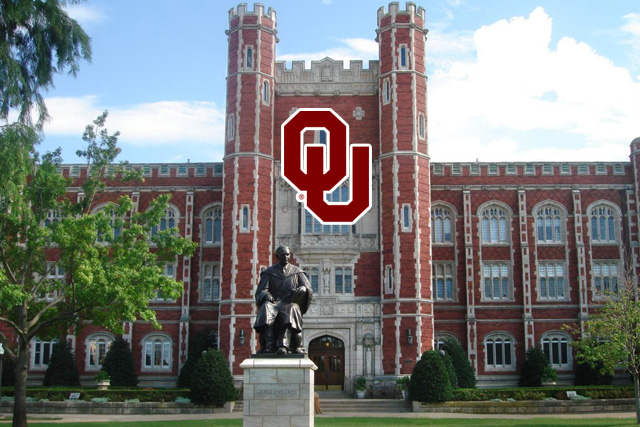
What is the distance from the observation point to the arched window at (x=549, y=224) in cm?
4047

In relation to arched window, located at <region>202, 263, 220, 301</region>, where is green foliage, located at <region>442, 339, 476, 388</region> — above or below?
below

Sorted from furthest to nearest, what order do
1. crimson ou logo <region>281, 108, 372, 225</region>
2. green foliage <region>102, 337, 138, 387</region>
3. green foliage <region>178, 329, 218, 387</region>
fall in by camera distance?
green foliage <region>102, 337, 138, 387</region>
green foliage <region>178, 329, 218, 387</region>
crimson ou logo <region>281, 108, 372, 225</region>

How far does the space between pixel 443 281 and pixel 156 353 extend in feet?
48.0

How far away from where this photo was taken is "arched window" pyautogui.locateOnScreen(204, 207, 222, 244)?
4047 centimetres

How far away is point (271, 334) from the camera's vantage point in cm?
1530

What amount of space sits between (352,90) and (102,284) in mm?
18584

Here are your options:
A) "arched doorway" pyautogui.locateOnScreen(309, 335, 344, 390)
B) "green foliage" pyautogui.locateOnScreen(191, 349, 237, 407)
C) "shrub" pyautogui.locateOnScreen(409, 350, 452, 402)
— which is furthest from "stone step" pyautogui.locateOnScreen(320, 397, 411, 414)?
"green foliage" pyautogui.locateOnScreen(191, 349, 237, 407)

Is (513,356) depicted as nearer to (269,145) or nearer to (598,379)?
(598,379)

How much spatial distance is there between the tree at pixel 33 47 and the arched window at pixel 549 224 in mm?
28398

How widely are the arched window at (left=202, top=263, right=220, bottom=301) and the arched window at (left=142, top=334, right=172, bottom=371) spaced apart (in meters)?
2.86

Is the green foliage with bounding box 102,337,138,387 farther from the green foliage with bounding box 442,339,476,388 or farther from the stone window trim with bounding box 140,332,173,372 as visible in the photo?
the green foliage with bounding box 442,339,476,388

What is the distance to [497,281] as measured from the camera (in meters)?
40.2

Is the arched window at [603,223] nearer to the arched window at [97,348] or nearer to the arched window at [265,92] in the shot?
the arched window at [265,92]

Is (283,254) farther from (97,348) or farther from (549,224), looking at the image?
(549,224)
